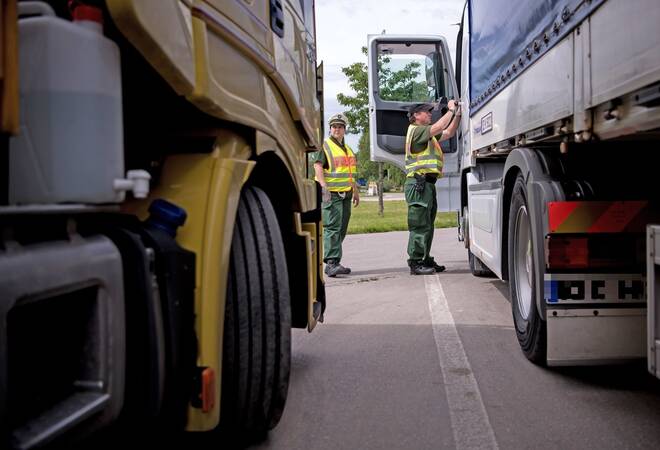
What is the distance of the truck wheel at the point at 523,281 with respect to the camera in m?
3.88

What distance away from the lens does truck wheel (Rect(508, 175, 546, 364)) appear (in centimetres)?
388

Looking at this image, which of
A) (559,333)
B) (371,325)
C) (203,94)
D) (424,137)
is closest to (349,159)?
(424,137)

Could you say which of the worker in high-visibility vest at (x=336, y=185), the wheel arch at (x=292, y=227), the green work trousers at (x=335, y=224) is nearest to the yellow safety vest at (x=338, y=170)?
the worker in high-visibility vest at (x=336, y=185)

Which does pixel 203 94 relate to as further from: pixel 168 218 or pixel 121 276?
pixel 121 276

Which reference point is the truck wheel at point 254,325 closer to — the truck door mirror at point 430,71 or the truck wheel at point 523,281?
the truck wheel at point 523,281

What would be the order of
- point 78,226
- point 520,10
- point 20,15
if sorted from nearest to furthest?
point 20,15 < point 78,226 < point 520,10

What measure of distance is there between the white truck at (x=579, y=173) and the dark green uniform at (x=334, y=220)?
139 inches

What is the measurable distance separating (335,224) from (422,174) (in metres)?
1.26

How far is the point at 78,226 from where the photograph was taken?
1559mm

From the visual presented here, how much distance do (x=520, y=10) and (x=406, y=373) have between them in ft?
7.86

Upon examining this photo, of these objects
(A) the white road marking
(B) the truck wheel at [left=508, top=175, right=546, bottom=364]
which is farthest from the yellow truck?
(B) the truck wheel at [left=508, top=175, right=546, bottom=364]

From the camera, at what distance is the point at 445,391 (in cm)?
362

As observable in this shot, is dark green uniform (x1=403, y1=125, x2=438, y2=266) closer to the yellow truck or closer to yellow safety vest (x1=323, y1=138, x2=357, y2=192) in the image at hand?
yellow safety vest (x1=323, y1=138, x2=357, y2=192)

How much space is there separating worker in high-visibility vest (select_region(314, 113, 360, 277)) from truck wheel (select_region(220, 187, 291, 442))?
5772 millimetres
